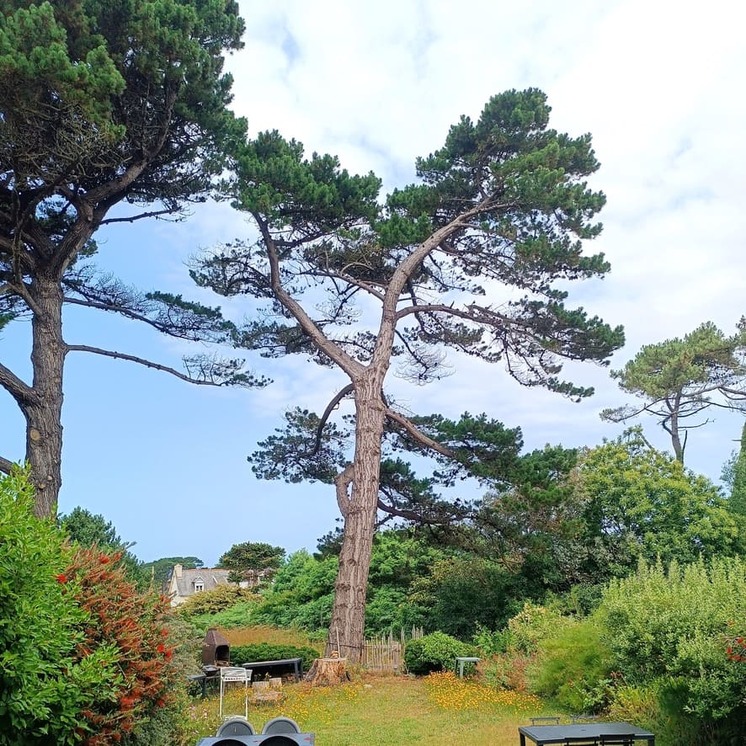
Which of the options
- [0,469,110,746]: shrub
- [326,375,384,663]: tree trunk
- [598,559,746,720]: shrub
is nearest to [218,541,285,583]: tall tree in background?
[326,375,384,663]: tree trunk

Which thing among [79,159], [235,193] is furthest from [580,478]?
[79,159]

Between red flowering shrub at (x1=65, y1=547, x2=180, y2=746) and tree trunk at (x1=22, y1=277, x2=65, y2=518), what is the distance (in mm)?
7735

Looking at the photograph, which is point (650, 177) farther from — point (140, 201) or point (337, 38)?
point (140, 201)

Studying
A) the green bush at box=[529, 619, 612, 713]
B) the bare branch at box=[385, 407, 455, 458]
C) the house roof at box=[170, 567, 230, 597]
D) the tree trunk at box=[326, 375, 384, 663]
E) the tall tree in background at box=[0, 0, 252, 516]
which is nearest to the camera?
the green bush at box=[529, 619, 612, 713]

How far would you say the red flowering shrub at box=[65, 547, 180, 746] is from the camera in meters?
4.41

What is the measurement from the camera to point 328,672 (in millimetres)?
13328

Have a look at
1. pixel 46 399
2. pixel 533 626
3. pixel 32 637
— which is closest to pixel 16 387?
pixel 46 399

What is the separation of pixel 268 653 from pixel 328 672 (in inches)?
66.0

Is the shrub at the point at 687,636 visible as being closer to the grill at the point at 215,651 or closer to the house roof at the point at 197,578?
the grill at the point at 215,651

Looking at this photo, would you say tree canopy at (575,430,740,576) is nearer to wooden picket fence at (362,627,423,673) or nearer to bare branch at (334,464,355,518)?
wooden picket fence at (362,627,423,673)

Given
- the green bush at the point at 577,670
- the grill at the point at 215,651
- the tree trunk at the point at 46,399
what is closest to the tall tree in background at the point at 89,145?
the tree trunk at the point at 46,399

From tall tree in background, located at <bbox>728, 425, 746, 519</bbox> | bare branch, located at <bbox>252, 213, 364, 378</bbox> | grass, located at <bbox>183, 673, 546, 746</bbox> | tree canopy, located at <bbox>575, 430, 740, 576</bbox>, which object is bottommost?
grass, located at <bbox>183, 673, 546, 746</bbox>

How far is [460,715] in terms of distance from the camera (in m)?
9.98

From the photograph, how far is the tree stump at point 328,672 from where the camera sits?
13227mm
